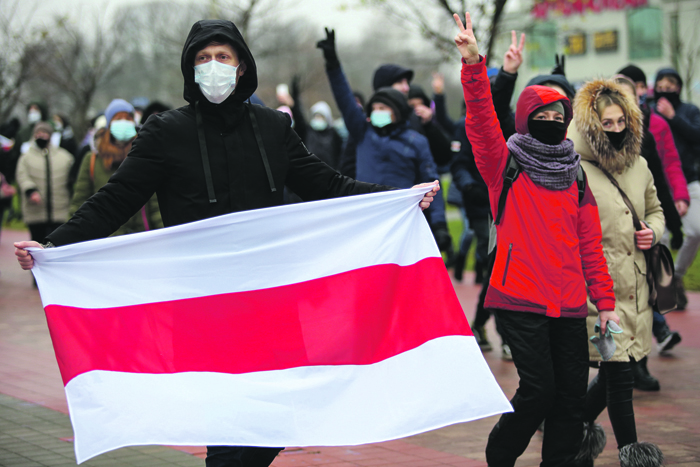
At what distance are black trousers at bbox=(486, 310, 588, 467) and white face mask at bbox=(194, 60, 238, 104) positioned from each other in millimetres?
1704

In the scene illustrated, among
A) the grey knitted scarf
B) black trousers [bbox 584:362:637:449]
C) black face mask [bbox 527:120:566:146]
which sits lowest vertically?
black trousers [bbox 584:362:637:449]

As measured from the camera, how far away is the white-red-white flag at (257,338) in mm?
3285

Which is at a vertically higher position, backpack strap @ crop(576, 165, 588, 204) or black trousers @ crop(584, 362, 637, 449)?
backpack strap @ crop(576, 165, 588, 204)

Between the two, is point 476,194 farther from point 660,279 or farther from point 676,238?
point 660,279

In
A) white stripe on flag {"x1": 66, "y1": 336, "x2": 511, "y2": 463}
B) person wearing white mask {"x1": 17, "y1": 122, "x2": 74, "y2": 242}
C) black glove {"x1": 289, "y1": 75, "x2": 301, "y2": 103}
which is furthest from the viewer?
person wearing white mask {"x1": 17, "y1": 122, "x2": 74, "y2": 242}

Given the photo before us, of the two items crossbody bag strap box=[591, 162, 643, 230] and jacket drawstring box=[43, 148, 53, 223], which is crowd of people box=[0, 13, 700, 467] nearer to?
crossbody bag strap box=[591, 162, 643, 230]

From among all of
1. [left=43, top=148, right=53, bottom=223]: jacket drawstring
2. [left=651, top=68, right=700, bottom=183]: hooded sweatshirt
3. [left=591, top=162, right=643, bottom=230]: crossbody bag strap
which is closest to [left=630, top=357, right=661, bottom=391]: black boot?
[left=591, top=162, right=643, bottom=230]: crossbody bag strap

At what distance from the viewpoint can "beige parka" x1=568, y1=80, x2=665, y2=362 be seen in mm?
4723

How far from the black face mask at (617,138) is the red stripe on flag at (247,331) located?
1.74 meters

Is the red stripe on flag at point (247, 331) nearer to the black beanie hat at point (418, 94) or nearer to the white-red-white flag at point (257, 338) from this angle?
the white-red-white flag at point (257, 338)

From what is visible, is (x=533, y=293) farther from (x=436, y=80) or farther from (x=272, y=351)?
(x=436, y=80)

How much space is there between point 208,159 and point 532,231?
1.61 metres

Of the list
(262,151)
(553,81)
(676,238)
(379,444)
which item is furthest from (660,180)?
(262,151)

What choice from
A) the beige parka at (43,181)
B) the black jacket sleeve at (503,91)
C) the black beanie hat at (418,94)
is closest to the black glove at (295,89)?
the black beanie hat at (418,94)
